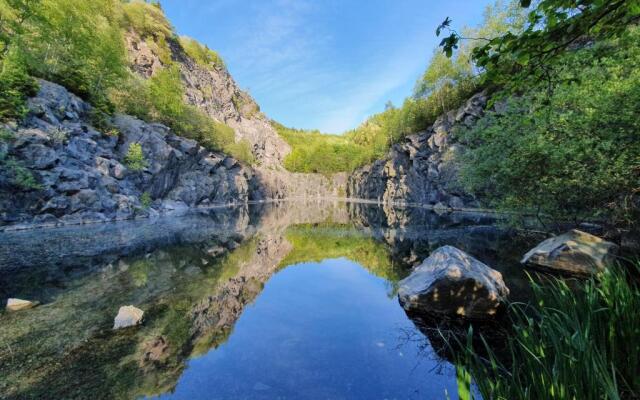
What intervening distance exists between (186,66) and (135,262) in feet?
273

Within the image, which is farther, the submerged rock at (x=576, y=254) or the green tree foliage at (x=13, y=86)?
the green tree foliage at (x=13, y=86)

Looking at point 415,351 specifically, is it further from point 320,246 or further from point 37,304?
point 320,246

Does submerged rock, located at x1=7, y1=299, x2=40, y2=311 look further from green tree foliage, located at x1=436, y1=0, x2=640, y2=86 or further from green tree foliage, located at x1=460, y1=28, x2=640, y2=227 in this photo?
green tree foliage, located at x1=460, y1=28, x2=640, y2=227

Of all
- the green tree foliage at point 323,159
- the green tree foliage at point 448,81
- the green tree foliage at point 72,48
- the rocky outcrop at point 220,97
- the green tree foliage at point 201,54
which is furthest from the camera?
the green tree foliage at point 323,159

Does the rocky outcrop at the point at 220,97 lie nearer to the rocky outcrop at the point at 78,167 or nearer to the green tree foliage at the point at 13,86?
the rocky outcrop at the point at 78,167

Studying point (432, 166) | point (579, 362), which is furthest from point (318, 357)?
point (432, 166)

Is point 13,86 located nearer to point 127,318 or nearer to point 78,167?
point 78,167

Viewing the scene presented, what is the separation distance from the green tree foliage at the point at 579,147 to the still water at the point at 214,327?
3.24 meters

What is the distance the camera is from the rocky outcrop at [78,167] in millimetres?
18734

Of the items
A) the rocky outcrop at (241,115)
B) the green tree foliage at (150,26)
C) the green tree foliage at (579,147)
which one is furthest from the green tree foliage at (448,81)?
the green tree foliage at (150,26)

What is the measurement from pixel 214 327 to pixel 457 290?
5.81 meters

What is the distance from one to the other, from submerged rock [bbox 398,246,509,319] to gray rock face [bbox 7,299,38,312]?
939 centimetres

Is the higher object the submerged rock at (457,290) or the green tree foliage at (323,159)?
the green tree foliage at (323,159)

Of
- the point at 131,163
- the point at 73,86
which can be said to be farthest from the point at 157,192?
the point at 73,86
